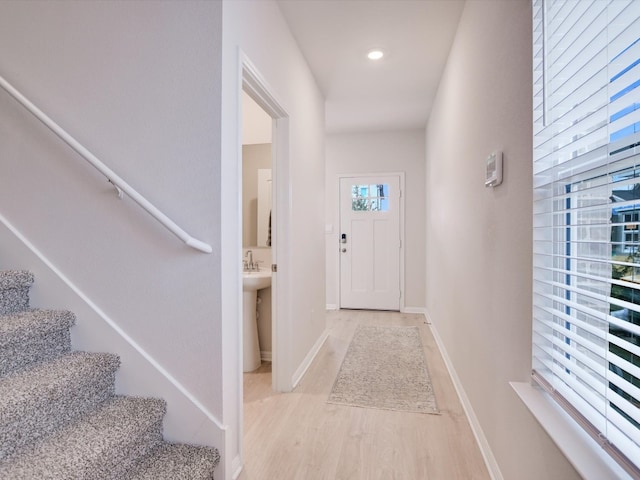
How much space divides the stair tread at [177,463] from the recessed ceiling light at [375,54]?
292 centimetres

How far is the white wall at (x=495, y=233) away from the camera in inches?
51.2

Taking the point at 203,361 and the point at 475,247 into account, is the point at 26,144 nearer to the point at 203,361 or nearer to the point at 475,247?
the point at 203,361

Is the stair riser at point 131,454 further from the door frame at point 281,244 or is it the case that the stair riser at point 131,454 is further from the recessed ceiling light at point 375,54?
the recessed ceiling light at point 375,54

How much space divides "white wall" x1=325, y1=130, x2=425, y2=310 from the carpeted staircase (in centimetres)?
389

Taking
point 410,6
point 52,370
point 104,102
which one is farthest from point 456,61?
point 52,370

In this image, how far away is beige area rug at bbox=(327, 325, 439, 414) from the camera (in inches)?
95.0

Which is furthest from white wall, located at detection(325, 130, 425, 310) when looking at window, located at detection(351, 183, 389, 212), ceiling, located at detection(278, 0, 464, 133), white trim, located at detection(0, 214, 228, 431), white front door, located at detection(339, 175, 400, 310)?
white trim, located at detection(0, 214, 228, 431)

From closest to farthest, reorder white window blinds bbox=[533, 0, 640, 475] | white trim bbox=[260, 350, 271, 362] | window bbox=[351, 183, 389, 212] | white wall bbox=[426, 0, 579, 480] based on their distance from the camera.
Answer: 1. white window blinds bbox=[533, 0, 640, 475]
2. white wall bbox=[426, 0, 579, 480]
3. white trim bbox=[260, 350, 271, 362]
4. window bbox=[351, 183, 389, 212]

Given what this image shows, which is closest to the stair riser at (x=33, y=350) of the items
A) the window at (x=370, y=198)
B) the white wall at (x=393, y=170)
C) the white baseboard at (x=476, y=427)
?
the white baseboard at (x=476, y=427)

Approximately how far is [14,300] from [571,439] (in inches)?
88.3

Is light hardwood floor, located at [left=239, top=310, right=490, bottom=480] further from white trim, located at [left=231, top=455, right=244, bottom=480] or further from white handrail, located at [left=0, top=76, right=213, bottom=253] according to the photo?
white handrail, located at [left=0, top=76, right=213, bottom=253]

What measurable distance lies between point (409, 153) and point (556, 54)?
4.12 m

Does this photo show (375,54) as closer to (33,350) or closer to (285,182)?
(285,182)

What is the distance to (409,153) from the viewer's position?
16.8 feet
